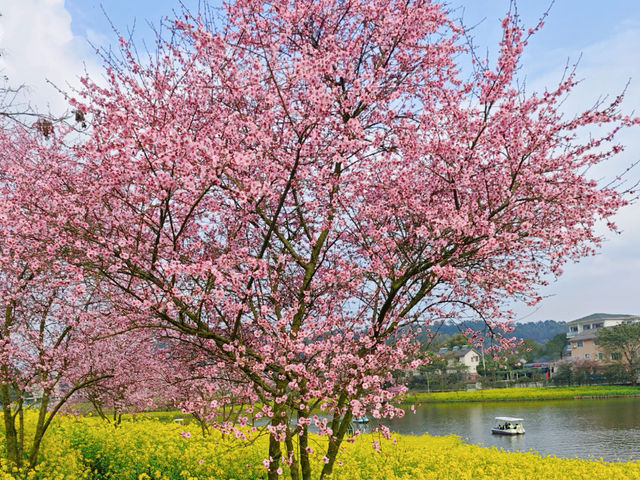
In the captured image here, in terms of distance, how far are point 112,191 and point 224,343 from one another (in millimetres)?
2606

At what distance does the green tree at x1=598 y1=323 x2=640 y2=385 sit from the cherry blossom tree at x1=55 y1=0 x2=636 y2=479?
252 feet

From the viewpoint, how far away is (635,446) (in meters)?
31.9

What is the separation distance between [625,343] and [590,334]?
26.1 metres

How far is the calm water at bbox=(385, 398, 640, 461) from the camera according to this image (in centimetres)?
3267

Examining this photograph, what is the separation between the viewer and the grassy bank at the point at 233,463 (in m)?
11.4

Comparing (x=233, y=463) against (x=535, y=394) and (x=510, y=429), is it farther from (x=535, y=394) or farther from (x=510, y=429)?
(x=535, y=394)

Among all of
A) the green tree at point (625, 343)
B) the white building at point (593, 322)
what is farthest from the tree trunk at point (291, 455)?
the white building at point (593, 322)

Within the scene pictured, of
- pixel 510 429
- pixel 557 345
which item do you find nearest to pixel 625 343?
pixel 557 345

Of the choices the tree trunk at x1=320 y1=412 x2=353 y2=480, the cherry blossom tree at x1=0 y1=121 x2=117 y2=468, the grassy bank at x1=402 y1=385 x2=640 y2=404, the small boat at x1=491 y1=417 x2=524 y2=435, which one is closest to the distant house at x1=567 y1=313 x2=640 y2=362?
the grassy bank at x1=402 y1=385 x2=640 y2=404

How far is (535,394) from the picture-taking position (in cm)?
6875

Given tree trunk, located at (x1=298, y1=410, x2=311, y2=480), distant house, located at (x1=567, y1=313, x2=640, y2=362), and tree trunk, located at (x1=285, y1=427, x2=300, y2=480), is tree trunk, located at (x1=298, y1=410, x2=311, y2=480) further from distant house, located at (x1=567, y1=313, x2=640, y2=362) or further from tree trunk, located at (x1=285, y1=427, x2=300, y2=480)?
distant house, located at (x1=567, y1=313, x2=640, y2=362)

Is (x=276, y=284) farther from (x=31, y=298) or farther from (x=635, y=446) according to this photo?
(x=635, y=446)

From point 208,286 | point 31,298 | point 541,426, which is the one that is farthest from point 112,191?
point 541,426

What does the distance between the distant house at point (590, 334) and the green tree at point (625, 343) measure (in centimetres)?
227
